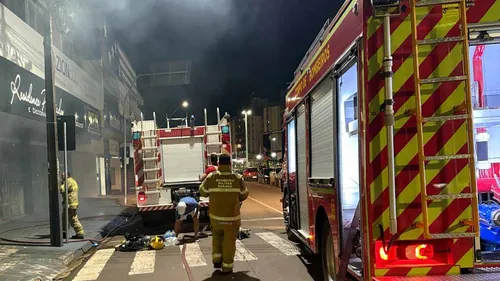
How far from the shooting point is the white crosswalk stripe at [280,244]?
8.24 meters

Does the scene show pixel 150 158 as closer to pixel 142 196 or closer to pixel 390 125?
pixel 142 196

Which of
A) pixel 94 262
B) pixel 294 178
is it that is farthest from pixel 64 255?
pixel 294 178

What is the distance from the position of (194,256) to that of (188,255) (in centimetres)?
18

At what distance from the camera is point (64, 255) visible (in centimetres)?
806

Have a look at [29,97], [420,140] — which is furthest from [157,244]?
[29,97]

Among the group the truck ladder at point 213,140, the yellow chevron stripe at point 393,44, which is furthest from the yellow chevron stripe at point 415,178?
the truck ladder at point 213,140

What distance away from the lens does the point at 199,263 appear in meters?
7.50

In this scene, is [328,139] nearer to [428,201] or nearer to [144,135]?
[428,201]

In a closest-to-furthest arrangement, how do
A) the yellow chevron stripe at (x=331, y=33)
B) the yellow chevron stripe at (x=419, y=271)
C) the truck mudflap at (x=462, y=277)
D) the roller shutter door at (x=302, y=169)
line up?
1. the truck mudflap at (x=462, y=277)
2. the yellow chevron stripe at (x=419, y=271)
3. the yellow chevron stripe at (x=331, y=33)
4. the roller shutter door at (x=302, y=169)

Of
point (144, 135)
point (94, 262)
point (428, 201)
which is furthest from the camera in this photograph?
point (144, 135)

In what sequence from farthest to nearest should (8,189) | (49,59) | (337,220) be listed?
(8,189) < (49,59) < (337,220)

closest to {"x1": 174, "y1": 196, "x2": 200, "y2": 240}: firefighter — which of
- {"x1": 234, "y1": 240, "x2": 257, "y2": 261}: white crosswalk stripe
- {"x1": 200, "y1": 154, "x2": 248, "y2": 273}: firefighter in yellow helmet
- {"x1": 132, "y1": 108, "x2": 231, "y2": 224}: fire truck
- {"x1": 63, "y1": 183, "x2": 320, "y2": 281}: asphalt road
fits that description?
{"x1": 63, "y1": 183, "x2": 320, "y2": 281}: asphalt road

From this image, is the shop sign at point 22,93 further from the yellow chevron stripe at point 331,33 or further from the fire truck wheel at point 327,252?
the fire truck wheel at point 327,252

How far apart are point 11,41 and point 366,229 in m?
11.6
